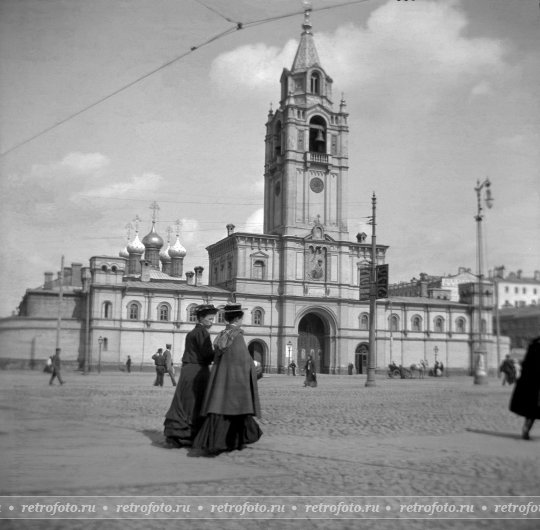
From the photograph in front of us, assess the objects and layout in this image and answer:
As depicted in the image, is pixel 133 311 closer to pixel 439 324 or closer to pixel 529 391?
pixel 439 324

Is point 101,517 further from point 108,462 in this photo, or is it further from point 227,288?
point 227,288

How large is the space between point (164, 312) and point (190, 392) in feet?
111

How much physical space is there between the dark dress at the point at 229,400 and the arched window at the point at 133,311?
33.3m

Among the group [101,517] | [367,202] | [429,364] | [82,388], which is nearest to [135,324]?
[429,364]

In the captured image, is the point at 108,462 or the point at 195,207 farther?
the point at 195,207

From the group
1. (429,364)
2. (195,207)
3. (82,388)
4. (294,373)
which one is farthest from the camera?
(294,373)

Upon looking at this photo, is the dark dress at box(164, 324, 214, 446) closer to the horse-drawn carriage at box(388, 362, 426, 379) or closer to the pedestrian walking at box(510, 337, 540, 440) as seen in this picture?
the pedestrian walking at box(510, 337, 540, 440)

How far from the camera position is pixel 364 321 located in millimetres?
38625

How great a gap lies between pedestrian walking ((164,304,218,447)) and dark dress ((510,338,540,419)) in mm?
3023

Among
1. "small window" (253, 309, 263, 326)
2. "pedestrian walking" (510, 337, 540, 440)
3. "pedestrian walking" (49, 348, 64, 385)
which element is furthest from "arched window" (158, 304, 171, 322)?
"pedestrian walking" (510, 337, 540, 440)

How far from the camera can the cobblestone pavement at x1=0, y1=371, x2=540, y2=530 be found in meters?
4.79

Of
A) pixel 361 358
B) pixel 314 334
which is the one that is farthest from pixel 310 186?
pixel 314 334

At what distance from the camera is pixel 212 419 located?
21.3 ft

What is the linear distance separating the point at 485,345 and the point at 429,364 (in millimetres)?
17771
